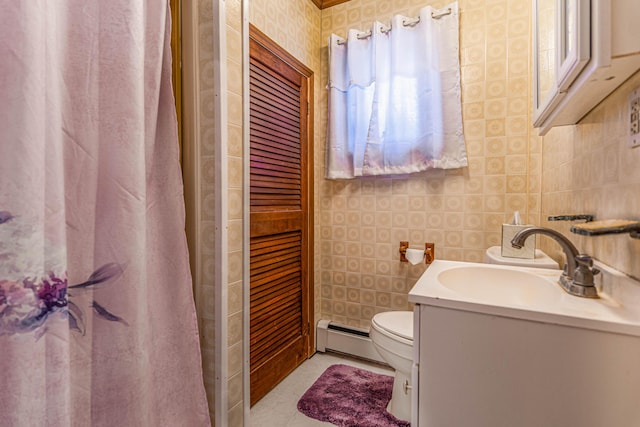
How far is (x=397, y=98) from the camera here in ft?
6.07

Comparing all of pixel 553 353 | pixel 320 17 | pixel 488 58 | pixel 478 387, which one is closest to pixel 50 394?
pixel 478 387

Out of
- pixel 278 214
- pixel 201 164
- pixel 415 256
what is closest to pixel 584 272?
pixel 415 256

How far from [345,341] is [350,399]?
0.46 m

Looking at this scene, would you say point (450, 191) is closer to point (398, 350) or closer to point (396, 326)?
point (396, 326)

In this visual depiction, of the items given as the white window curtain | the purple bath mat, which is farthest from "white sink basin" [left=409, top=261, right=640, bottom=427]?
the white window curtain

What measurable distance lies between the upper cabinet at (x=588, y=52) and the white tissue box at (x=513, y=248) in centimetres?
53

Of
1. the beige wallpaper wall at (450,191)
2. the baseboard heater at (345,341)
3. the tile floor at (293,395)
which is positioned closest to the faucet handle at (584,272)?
the beige wallpaper wall at (450,191)

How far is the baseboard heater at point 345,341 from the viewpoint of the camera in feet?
6.51

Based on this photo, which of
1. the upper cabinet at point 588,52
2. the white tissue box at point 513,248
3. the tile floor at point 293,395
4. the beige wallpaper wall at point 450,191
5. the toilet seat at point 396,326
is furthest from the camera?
the beige wallpaper wall at point 450,191

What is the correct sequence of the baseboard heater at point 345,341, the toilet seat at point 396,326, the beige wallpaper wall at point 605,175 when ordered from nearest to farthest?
the beige wallpaper wall at point 605,175 < the toilet seat at point 396,326 < the baseboard heater at point 345,341

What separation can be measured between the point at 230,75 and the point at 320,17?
1349 millimetres

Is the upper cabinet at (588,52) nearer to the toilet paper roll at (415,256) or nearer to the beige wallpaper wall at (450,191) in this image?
the beige wallpaper wall at (450,191)

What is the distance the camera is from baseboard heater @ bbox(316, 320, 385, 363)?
1985 mm

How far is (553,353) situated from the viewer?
0.61 metres
